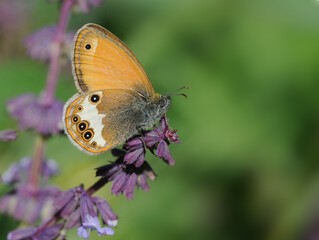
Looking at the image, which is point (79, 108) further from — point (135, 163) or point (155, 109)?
point (135, 163)

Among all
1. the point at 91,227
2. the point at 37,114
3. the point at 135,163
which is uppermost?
the point at 37,114

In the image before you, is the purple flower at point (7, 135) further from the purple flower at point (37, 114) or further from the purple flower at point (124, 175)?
the purple flower at point (37, 114)

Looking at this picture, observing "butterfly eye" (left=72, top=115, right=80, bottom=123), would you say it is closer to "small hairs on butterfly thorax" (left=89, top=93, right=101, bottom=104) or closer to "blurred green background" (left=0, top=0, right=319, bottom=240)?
"small hairs on butterfly thorax" (left=89, top=93, right=101, bottom=104)

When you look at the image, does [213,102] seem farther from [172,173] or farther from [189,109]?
[172,173]

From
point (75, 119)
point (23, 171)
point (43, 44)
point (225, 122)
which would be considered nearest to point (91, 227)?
point (75, 119)

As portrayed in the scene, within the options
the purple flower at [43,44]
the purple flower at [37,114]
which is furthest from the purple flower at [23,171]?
the purple flower at [43,44]

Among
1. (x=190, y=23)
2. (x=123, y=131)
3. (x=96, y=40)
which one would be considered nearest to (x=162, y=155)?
(x=123, y=131)
